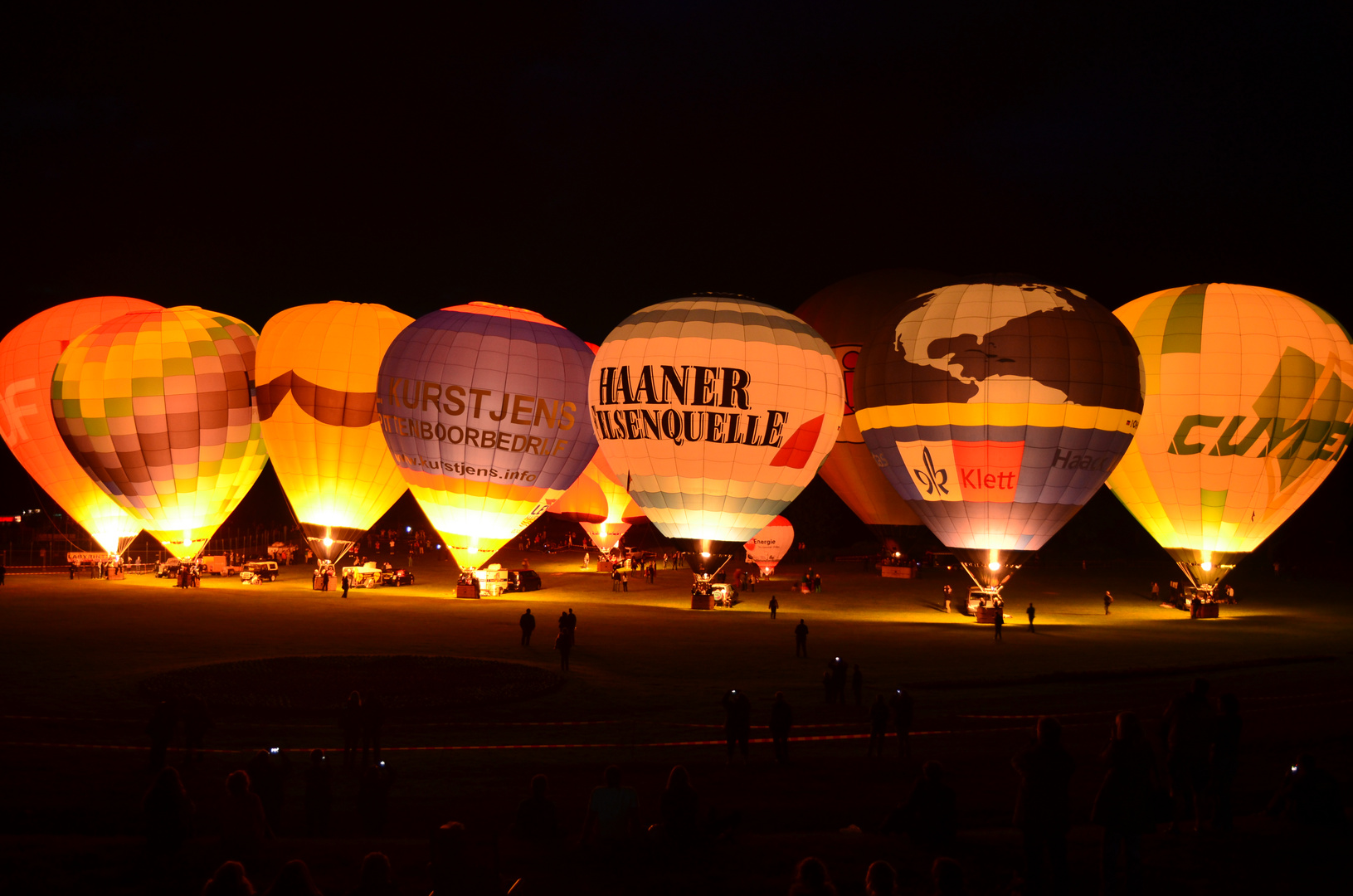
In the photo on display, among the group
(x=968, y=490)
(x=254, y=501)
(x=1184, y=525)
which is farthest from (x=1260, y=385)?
(x=254, y=501)

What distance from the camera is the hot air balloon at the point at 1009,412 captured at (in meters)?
26.5

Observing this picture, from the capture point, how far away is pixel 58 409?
3509 centimetres

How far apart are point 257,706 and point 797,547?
A: 1852 inches

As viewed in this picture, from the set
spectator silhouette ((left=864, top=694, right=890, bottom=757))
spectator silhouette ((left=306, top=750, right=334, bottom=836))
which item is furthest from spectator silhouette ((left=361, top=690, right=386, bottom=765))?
spectator silhouette ((left=864, top=694, right=890, bottom=757))

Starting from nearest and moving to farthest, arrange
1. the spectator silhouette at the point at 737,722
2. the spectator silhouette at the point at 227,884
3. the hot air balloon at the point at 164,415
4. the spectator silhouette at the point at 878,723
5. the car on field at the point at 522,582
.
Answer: the spectator silhouette at the point at 227,884
the spectator silhouette at the point at 737,722
the spectator silhouette at the point at 878,723
the hot air balloon at the point at 164,415
the car on field at the point at 522,582

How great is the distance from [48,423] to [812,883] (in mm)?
40193

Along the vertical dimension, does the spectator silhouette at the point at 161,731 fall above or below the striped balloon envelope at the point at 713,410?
below

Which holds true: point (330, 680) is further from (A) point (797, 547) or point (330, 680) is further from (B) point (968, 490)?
(A) point (797, 547)

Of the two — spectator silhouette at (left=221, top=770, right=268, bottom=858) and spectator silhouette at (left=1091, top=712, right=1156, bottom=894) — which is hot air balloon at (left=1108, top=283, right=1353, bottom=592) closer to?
spectator silhouette at (left=1091, top=712, right=1156, bottom=894)

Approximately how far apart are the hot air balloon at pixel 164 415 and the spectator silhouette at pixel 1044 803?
33.2m

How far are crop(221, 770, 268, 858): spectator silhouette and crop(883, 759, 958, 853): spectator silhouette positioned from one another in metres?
4.21

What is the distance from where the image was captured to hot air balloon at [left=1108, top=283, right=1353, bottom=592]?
28.9 m

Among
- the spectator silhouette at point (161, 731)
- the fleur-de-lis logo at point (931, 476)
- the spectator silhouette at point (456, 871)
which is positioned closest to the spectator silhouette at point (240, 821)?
the spectator silhouette at point (456, 871)

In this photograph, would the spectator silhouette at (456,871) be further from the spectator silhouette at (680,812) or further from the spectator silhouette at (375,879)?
the spectator silhouette at (680,812)
